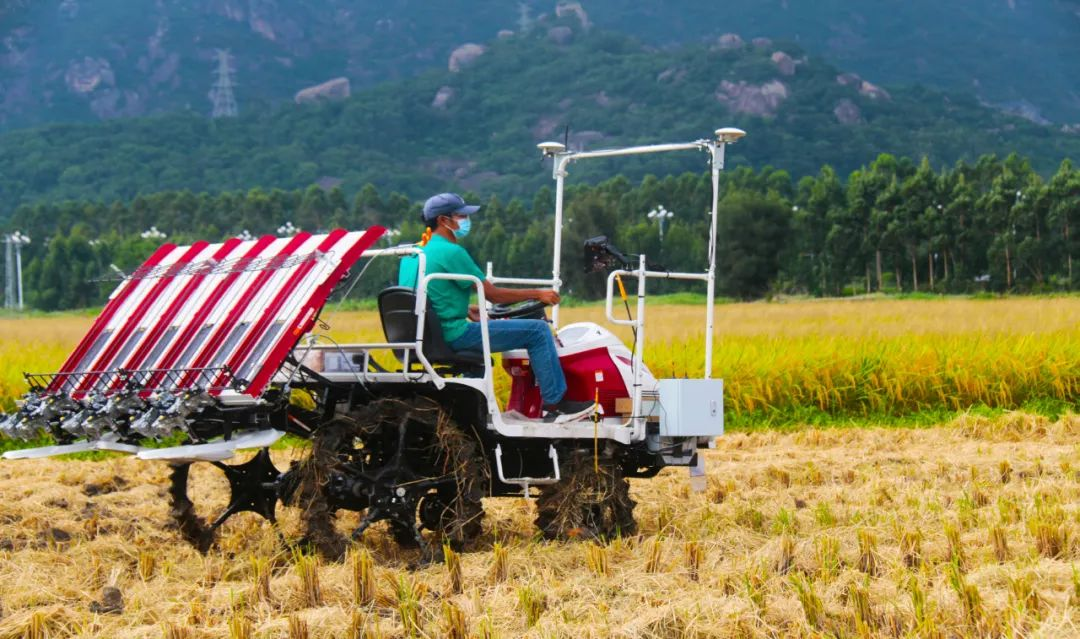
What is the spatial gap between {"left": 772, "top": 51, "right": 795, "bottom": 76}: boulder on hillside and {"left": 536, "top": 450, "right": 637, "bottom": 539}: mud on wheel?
190 m

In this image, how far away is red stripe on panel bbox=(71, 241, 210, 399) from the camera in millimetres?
7867

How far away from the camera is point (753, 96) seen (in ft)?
605

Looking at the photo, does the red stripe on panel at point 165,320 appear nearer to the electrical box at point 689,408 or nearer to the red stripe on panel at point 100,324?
the red stripe on panel at point 100,324

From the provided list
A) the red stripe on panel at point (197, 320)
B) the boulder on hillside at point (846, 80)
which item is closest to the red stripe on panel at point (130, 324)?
the red stripe on panel at point (197, 320)

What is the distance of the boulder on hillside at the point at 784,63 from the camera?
7579 inches

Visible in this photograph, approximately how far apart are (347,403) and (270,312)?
2.54 ft

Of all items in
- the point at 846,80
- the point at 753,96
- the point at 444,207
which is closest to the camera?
the point at 444,207

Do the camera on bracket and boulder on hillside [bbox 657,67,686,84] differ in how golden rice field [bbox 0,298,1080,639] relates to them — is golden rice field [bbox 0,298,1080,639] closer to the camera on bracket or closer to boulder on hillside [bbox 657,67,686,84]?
the camera on bracket

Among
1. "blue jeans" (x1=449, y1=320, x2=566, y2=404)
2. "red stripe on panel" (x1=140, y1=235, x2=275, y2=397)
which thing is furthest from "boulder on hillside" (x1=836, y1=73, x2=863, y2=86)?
"red stripe on panel" (x1=140, y1=235, x2=275, y2=397)

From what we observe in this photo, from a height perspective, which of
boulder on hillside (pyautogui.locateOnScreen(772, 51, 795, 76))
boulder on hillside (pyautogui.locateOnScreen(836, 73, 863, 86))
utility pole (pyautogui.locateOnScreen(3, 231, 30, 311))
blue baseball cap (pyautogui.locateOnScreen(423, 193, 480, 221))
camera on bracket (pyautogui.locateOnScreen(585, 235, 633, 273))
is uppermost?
boulder on hillside (pyautogui.locateOnScreen(772, 51, 795, 76))

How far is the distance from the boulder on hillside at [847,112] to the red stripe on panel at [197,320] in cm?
17983

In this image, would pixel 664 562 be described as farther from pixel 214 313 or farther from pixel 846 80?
pixel 846 80

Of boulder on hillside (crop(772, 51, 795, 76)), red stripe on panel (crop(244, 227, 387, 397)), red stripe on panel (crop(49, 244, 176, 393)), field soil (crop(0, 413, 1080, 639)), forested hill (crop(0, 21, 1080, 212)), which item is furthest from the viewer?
boulder on hillside (crop(772, 51, 795, 76))

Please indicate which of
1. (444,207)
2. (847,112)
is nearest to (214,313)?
(444,207)
